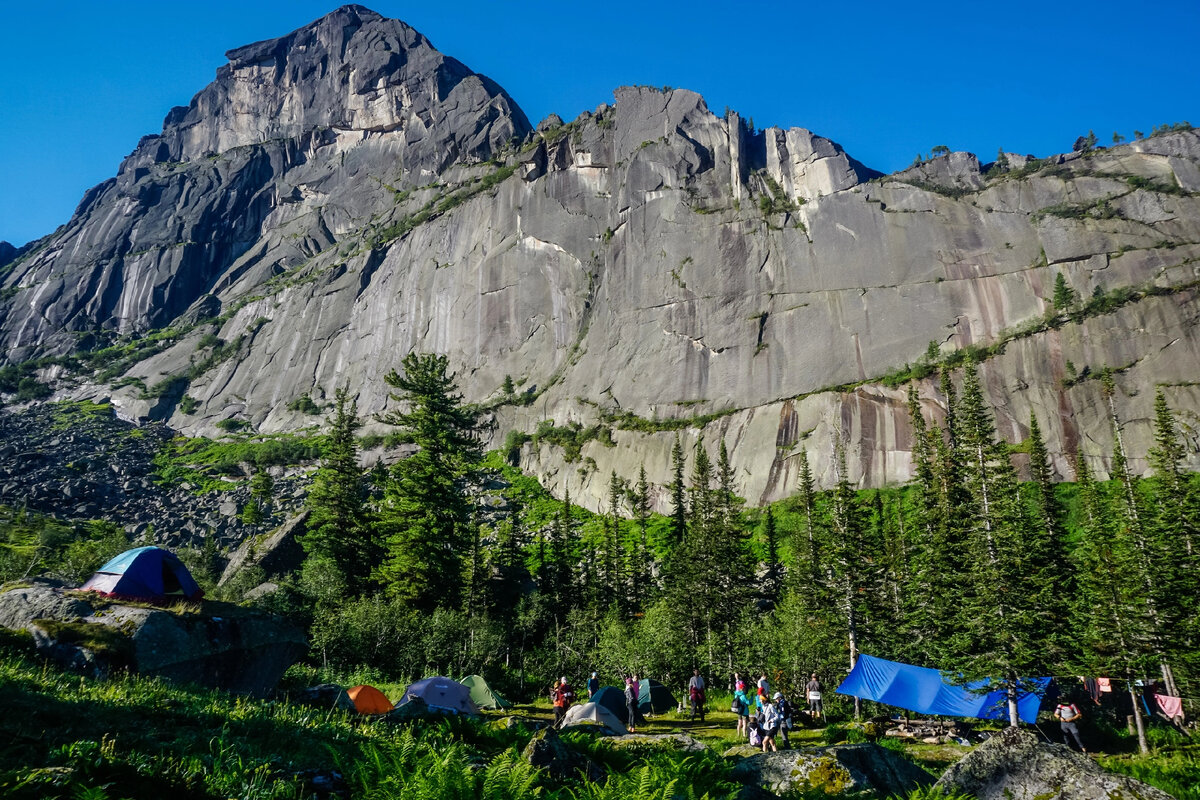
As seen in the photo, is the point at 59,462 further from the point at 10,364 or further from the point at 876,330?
the point at 876,330

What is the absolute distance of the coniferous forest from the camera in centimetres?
2573

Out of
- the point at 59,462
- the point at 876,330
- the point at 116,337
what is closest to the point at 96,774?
the point at 876,330

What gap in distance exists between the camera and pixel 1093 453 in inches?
2003

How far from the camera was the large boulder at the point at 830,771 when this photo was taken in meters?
8.69

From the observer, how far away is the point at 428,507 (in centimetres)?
3419

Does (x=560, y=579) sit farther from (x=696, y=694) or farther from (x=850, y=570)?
(x=850, y=570)

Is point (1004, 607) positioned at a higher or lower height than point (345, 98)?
lower

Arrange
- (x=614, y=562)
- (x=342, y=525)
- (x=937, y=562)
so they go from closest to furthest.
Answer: (x=937, y=562) → (x=342, y=525) → (x=614, y=562)

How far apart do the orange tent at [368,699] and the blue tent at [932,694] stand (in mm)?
17340

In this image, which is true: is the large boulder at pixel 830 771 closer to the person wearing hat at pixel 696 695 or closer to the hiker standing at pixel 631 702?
the hiker standing at pixel 631 702

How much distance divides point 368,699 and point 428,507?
1622 centimetres

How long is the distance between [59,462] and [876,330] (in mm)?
86778

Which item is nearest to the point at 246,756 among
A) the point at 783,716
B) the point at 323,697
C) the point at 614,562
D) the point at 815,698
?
the point at 323,697

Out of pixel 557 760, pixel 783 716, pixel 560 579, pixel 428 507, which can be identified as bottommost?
pixel 783 716
